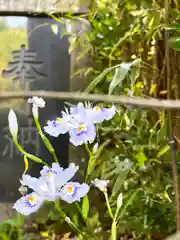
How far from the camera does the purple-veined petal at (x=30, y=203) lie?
0.64 m

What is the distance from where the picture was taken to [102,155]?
836 mm

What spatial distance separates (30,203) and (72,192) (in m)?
0.07

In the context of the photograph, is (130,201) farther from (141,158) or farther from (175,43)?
(175,43)

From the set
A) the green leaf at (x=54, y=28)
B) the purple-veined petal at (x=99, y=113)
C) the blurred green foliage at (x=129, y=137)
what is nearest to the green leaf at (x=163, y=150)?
the blurred green foliage at (x=129, y=137)

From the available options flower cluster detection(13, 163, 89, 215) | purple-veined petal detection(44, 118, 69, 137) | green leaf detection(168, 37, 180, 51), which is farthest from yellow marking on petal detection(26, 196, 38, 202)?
green leaf detection(168, 37, 180, 51)

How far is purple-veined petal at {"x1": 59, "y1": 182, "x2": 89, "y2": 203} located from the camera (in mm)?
630

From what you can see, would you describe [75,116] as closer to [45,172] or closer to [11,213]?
[45,172]

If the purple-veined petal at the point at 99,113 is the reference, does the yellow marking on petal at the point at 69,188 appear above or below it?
below

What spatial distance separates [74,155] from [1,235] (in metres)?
0.22

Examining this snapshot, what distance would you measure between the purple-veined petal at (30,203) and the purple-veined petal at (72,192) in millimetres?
37

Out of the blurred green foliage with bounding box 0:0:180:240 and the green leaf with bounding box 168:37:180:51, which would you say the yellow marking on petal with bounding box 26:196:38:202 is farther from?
the green leaf with bounding box 168:37:180:51

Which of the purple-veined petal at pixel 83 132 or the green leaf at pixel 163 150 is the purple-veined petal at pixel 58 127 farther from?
the green leaf at pixel 163 150

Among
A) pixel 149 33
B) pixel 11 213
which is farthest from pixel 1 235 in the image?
pixel 149 33

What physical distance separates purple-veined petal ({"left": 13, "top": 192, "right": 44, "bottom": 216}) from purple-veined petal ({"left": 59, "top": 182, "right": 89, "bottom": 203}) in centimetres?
4
